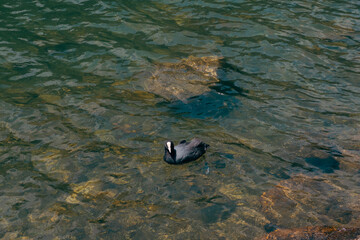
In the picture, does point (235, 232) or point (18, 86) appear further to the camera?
point (18, 86)

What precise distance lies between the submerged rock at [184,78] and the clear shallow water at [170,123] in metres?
0.29

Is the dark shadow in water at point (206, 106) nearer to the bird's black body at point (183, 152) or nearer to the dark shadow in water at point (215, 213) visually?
the bird's black body at point (183, 152)

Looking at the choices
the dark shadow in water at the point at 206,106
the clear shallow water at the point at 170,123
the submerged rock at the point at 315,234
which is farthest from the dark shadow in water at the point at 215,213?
the dark shadow in water at the point at 206,106

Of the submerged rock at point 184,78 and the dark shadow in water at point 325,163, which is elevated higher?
the submerged rock at point 184,78

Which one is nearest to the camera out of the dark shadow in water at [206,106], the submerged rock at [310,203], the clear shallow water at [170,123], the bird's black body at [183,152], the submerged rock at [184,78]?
the submerged rock at [310,203]

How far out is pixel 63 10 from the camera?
649 inches

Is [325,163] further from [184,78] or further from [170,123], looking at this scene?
[184,78]

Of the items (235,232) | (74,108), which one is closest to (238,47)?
(74,108)

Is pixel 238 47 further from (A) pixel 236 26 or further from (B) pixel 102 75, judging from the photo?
(B) pixel 102 75

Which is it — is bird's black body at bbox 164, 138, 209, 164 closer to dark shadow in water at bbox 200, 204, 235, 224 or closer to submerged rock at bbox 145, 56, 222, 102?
dark shadow in water at bbox 200, 204, 235, 224

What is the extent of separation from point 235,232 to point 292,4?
1393 cm

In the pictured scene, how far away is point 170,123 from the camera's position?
392 inches

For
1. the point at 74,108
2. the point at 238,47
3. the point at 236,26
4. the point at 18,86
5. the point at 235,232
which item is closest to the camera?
the point at 235,232

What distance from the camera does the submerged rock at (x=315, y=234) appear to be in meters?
6.09
